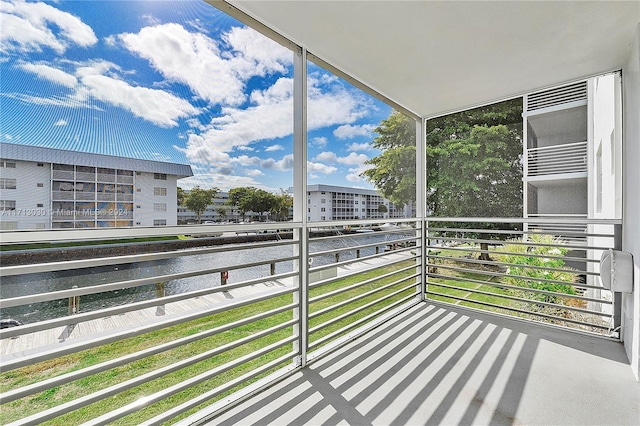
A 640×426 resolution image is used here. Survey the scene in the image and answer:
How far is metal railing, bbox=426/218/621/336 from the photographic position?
2.88 m

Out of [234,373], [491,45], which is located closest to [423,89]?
[491,45]

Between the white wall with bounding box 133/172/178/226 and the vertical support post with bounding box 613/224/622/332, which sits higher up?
the white wall with bounding box 133/172/178/226

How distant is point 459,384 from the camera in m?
2.03

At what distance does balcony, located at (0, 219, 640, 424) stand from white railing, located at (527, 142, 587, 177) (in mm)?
564

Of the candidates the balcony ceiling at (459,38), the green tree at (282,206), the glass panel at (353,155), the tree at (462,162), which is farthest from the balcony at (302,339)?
the balcony ceiling at (459,38)

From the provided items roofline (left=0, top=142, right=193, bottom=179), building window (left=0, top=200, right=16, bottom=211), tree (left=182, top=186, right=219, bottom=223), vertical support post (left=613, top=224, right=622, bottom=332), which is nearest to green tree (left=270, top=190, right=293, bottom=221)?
tree (left=182, top=186, right=219, bottom=223)

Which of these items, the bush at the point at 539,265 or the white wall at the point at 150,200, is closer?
the white wall at the point at 150,200

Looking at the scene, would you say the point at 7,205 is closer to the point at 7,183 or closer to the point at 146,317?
the point at 7,183

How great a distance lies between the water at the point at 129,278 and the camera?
1.26 m

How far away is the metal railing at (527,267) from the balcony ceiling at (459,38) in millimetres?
1393

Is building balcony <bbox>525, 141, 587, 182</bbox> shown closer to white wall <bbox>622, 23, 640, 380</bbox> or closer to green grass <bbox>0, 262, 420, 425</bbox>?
white wall <bbox>622, 23, 640, 380</bbox>

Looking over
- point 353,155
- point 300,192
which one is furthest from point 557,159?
point 300,192

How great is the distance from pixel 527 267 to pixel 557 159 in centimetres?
112

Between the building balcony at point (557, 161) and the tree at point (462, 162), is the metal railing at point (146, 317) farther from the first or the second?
the building balcony at point (557, 161)
